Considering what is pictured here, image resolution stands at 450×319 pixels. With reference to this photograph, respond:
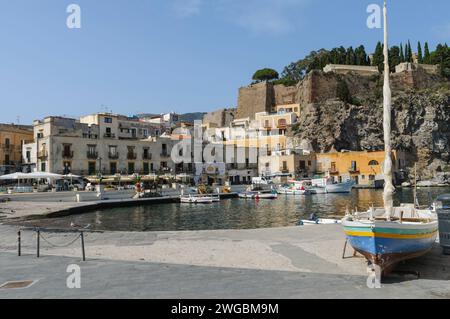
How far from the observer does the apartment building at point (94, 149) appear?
5206cm

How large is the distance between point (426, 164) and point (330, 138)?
767 inches

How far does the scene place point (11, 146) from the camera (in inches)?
2454

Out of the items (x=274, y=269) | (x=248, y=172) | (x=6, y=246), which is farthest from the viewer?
(x=248, y=172)

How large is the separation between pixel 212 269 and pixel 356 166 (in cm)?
6439

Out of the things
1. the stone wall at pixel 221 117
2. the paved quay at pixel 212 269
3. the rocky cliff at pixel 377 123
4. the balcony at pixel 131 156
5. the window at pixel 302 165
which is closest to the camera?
the paved quay at pixel 212 269

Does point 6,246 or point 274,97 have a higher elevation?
point 274,97

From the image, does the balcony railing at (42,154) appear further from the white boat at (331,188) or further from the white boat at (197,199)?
the white boat at (331,188)

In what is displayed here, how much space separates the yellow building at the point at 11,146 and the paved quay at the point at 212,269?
5255 centimetres

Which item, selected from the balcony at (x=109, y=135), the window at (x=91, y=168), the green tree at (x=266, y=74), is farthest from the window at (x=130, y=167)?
the green tree at (x=266, y=74)

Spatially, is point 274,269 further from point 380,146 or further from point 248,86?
point 248,86

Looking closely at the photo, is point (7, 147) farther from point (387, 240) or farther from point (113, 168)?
point (387, 240)

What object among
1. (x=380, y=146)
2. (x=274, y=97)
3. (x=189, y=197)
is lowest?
(x=189, y=197)
